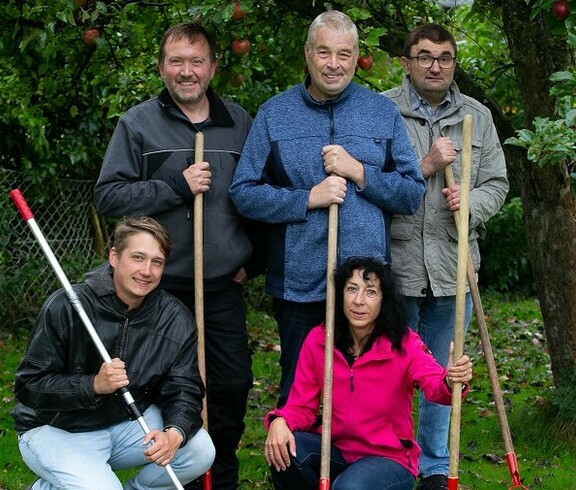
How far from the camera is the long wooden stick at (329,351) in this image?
13.0ft

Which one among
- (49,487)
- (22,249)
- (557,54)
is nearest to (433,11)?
(557,54)

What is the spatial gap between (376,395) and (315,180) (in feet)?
2.90

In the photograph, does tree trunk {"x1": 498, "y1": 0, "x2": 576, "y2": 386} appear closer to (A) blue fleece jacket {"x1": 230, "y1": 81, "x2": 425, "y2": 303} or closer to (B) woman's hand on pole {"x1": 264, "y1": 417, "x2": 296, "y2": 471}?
(A) blue fleece jacket {"x1": 230, "y1": 81, "x2": 425, "y2": 303}

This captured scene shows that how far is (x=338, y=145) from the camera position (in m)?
4.21

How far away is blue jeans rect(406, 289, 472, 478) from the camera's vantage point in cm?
468

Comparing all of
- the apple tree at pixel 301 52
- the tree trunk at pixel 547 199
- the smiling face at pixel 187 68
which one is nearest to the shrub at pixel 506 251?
the apple tree at pixel 301 52

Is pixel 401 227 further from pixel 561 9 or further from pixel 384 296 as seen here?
pixel 561 9

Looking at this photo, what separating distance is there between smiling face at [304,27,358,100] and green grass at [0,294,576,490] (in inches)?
82.2

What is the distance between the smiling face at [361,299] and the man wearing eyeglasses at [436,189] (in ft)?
1.27

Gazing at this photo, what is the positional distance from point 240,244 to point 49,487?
4.10 feet

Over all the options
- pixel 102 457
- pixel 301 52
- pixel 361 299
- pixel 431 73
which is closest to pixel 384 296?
pixel 361 299

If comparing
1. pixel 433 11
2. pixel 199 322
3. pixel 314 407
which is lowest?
pixel 314 407

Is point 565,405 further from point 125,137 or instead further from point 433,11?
point 125,137

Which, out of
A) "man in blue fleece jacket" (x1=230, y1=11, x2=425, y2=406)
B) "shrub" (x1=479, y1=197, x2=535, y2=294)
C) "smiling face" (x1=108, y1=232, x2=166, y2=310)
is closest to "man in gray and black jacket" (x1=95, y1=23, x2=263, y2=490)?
"man in blue fleece jacket" (x1=230, y1=11, x2=425, y2=406)
